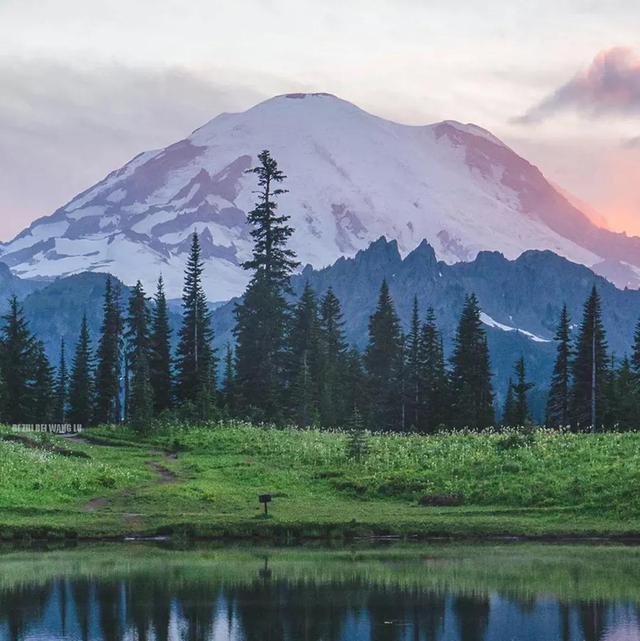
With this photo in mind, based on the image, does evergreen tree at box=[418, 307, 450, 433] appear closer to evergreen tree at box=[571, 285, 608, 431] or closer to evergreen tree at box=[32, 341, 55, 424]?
evergreen tree at box=[571, 285, 608, 431]

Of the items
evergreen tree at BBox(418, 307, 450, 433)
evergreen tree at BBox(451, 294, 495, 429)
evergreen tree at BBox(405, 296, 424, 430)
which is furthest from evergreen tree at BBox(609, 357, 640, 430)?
evergreen tree at BBox(405, 296, 424, 430)

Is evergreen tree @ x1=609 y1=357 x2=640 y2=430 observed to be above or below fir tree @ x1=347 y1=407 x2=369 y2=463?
above

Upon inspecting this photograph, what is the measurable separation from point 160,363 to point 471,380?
92.8ft

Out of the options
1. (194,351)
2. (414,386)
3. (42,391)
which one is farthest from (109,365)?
(414,386)

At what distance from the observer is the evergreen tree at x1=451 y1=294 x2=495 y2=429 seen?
104 m

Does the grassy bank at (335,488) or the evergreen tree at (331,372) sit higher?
the evergreen tree at (331,372)

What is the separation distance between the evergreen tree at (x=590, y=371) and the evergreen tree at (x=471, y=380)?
7.79 m

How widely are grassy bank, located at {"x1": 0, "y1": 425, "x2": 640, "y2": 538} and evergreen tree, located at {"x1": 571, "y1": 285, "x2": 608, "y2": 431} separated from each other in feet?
127

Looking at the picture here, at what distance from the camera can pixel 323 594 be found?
111 ft

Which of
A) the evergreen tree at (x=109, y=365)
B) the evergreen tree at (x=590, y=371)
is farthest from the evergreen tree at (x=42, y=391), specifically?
the evergreen tree at (x=590, y=371)

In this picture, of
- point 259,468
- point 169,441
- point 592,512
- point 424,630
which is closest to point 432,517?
point 592,512

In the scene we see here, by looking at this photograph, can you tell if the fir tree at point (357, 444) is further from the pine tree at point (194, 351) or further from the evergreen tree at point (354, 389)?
the evergreen tree at point (354, 389)

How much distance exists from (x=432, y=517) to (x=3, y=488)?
19170 mm

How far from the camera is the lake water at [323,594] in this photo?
29875 millimetres
